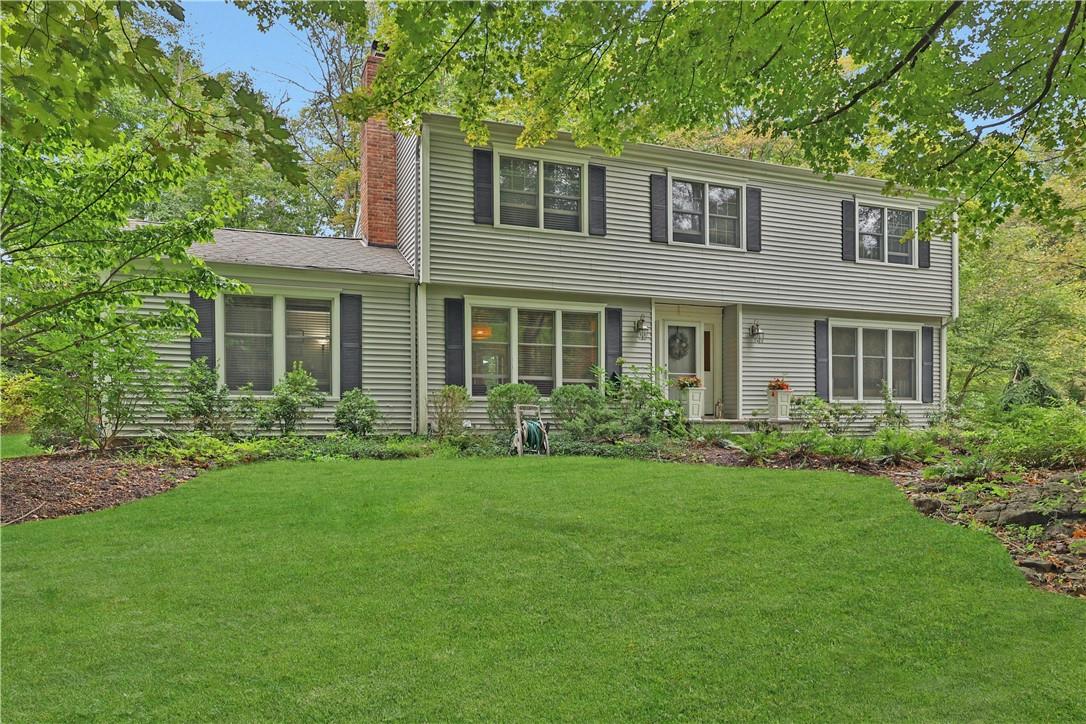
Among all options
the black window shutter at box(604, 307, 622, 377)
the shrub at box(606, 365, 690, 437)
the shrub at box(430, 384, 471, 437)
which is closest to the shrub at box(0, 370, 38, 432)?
the shrub at box(430, 384, 471, 437)

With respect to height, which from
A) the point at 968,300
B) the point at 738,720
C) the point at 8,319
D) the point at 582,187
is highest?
the point at 582,187

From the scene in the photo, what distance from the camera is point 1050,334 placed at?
1830 centimetres

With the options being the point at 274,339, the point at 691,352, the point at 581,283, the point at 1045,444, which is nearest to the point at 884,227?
the point at 691,352

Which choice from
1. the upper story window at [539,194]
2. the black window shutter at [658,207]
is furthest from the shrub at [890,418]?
the upper story window at [539,194]

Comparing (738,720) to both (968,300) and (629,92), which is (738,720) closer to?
(629,92)

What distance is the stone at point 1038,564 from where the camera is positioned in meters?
3.71

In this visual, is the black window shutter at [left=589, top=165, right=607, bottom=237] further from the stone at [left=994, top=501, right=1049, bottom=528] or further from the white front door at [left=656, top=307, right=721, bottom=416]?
the stone at [left=994, top=501, right=1049, bottom=528]

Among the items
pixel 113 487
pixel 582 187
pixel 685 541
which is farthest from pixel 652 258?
pixel 113 487

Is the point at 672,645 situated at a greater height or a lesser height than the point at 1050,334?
lesser

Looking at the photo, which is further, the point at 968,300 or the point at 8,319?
the point at 968,300

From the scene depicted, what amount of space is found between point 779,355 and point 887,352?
9.67 feet

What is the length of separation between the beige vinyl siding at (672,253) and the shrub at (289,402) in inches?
107

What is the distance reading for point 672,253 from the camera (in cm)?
1220

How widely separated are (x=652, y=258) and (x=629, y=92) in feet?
22.5
